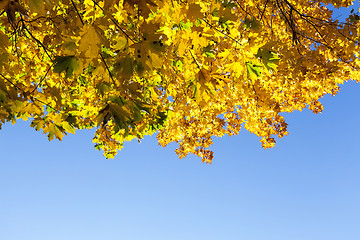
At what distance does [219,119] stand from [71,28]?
536cm

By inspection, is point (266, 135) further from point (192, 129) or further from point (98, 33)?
point (98, 33)

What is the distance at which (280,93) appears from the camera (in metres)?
7.93

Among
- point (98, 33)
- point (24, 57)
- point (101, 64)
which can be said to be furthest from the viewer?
point (24, 57)

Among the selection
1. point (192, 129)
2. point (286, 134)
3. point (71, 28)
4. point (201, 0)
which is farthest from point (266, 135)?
point (71, 28)

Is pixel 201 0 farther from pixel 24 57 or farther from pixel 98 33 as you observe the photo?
pixel 24 57

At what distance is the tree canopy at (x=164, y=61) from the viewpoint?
2225mm

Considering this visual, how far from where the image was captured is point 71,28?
3846 millimetres

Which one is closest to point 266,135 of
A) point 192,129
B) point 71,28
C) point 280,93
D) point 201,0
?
point 280,93

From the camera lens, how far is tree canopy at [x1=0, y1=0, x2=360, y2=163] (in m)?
2.22

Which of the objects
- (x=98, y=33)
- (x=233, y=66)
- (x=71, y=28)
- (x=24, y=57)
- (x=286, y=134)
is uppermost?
(x=286, y=134)

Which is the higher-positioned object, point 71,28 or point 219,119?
point 219,119

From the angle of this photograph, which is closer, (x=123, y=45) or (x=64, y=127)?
(x=123, y=45)

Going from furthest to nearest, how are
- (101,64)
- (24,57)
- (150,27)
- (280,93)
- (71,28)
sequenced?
(280,93) → (24,57) → (71,28) → (101,64) → (150,27)

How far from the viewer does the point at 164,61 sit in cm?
301
